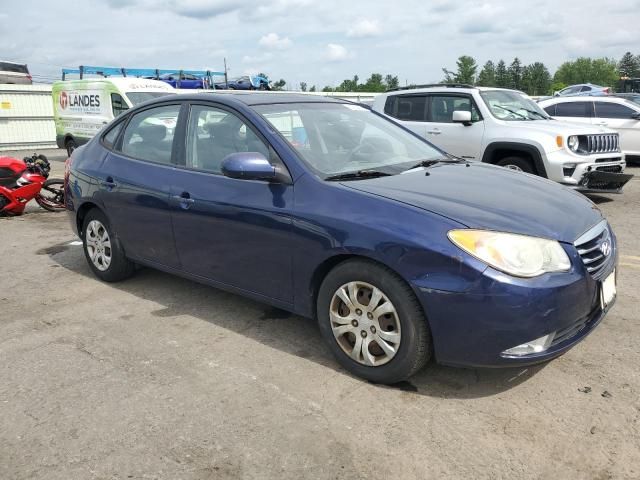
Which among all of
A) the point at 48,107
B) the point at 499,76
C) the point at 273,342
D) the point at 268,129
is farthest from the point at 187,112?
the point at 499,76

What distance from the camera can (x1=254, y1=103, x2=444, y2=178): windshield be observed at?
12.0 ft

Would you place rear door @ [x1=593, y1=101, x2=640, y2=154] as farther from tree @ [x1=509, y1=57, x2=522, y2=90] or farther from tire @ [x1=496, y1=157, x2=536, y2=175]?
tree @ [x1=509, y1=57, x2=522, y2=90]

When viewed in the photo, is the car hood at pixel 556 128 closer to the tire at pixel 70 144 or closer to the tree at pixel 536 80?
the tire at pixel 70 144

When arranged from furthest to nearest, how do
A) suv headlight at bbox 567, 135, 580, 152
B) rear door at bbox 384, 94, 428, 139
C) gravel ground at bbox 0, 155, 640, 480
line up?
rear door at bbox 384, 94, 428, 139 < suv headlight at bbox 567, 135, 580, 152 < gravel ground at bbox 0, 155, 640, 480

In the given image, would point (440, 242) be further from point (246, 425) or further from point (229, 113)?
point (229, 113)

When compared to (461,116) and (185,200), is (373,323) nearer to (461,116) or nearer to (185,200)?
(185,200)

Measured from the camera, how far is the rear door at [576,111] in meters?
12.1

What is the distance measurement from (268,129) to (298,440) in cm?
196

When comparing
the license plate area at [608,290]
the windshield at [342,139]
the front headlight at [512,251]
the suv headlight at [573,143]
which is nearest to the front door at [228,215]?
the windshield at [342,139]

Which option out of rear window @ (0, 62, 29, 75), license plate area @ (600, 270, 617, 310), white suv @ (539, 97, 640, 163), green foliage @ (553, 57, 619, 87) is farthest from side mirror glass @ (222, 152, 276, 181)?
green foliage @ (553, 57, 619, 87)

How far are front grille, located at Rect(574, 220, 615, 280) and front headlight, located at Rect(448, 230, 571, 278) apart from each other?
0.21 metres

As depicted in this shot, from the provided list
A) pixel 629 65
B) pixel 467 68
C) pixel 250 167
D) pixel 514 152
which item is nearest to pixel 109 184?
pixel 250 167

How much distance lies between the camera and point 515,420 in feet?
9.27

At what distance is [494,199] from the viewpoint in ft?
10.6
